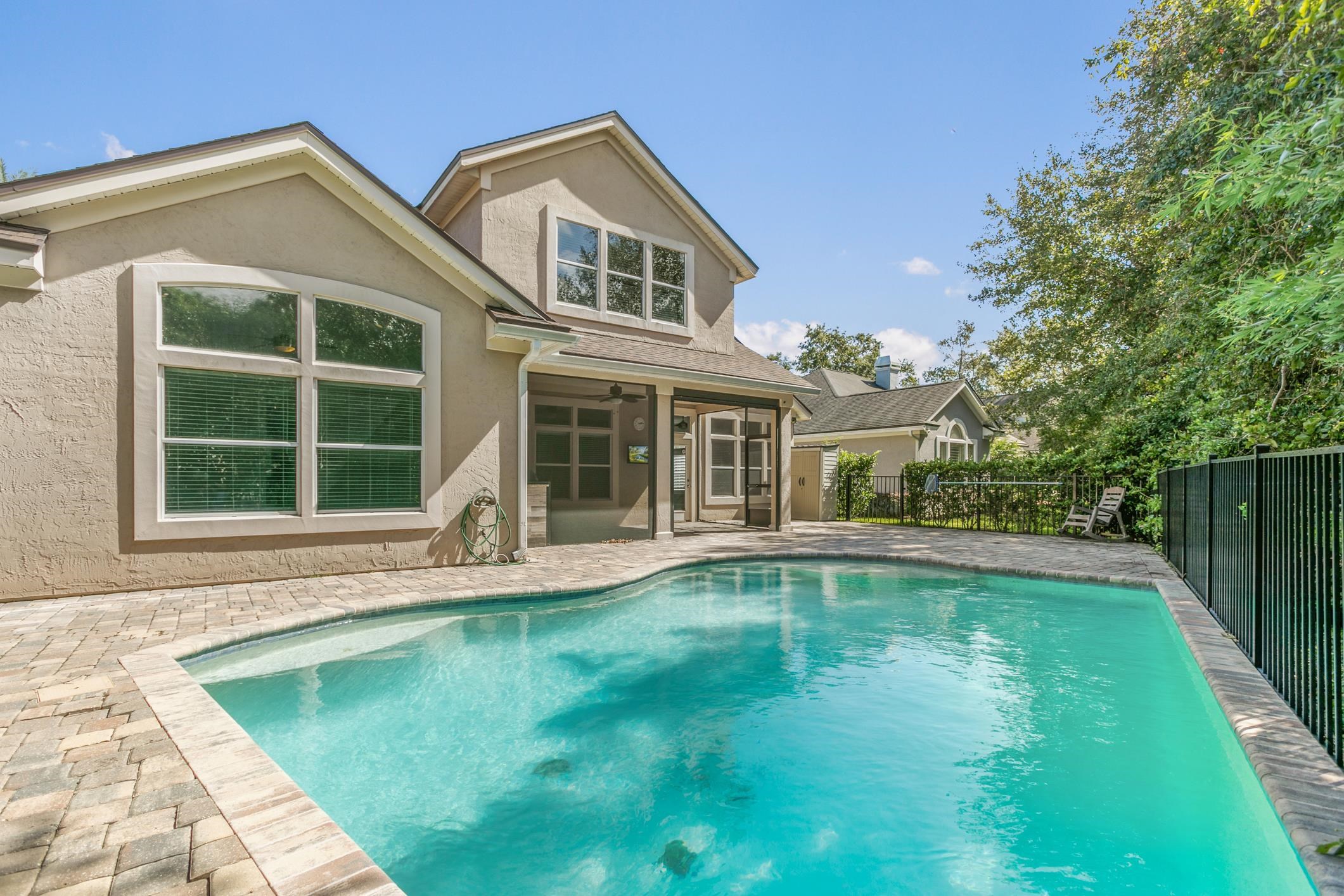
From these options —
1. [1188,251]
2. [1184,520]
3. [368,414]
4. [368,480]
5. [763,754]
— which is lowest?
[763,754]

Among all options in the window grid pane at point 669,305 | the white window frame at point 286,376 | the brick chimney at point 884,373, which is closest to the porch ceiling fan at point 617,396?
the window grid pane at point 669,305

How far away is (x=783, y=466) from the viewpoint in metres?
14.3

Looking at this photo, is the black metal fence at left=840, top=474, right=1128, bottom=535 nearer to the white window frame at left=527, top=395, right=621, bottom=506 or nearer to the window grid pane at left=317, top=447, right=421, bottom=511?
the white window frame at left=527, top=395, right=621, bottom=506

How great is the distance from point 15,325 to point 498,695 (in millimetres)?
6149

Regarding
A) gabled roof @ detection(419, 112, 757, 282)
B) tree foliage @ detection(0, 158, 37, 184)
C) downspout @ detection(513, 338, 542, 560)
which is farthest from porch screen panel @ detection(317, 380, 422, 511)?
tree foliage @ detection(0, 158, 37, 184)

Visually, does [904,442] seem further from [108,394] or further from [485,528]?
[108,394]

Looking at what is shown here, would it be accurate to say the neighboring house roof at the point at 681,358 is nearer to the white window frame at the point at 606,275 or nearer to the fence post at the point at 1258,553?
the white window frame at the point at 606,275

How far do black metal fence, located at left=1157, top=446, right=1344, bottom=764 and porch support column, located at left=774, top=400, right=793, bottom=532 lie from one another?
839cm

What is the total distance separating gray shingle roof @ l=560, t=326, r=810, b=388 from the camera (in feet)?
36.3

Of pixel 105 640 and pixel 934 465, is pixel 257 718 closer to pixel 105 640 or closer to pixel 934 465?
pixel 105 640

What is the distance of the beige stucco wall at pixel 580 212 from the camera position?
10.9 meters

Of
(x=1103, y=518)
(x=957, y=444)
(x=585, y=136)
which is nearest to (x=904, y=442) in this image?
(x=957, y=444)

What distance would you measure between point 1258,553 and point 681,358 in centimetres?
923

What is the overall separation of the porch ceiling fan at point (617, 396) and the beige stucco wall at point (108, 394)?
5247mm
